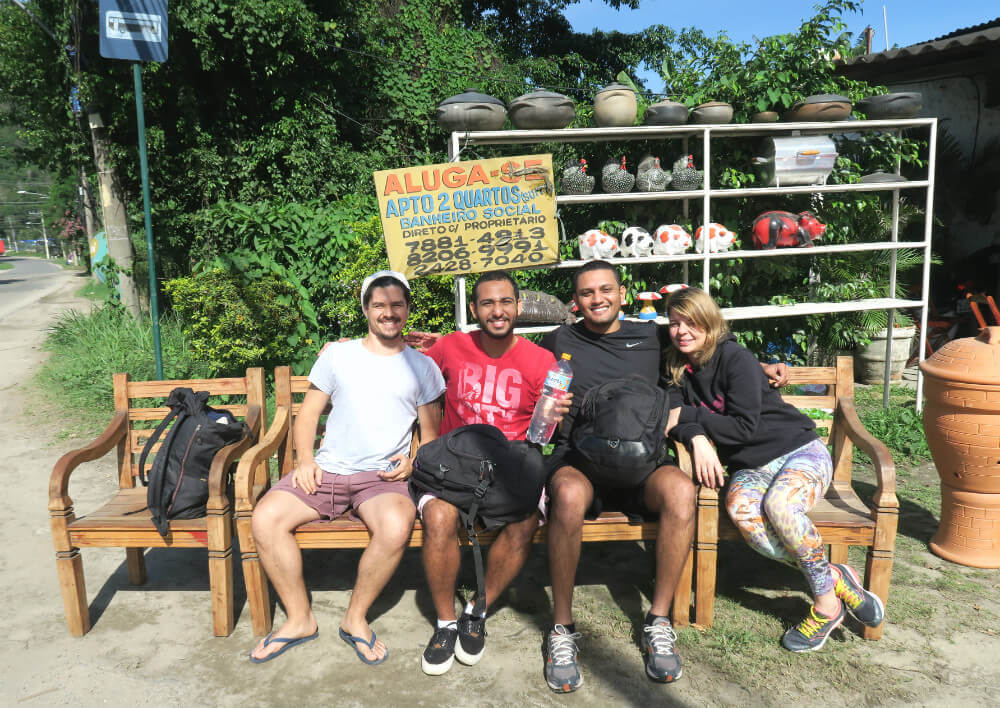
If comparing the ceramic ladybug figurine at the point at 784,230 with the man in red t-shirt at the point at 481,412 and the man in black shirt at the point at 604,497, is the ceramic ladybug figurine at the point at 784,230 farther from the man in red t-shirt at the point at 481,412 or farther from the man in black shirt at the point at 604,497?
the man in red t-shirt at the point at 481,412

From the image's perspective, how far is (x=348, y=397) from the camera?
3090 millimetres

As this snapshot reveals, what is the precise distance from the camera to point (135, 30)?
192 inches

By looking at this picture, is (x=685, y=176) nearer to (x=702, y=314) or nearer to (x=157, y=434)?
(x=702, y=314)

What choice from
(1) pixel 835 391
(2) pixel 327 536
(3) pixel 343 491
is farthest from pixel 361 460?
(1) pixel 835 391

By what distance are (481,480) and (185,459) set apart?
1.33 metres

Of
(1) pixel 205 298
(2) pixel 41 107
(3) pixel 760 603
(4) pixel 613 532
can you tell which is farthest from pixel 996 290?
(2) pixel 41 107

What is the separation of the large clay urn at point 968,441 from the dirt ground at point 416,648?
0.19m

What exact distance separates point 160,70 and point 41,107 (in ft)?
11.7

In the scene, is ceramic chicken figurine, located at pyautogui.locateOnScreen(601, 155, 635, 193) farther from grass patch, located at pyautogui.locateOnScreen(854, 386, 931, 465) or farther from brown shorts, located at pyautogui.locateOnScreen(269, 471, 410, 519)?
brown shorts, located at pyautogui.locateOnScreen(269, 471, 410, 519)

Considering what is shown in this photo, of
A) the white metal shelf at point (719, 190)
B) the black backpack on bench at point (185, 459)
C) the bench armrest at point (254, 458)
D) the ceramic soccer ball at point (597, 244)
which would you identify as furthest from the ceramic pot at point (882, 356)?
the black backpack on bench at point (185, 459)

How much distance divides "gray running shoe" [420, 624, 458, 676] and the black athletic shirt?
101 cm

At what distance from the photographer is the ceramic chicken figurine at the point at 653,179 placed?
5805mm

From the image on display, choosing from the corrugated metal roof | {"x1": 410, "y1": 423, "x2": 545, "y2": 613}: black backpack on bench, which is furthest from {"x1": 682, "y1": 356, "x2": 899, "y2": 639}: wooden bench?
the corrugated metal roof

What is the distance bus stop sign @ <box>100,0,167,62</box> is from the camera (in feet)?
15.7
